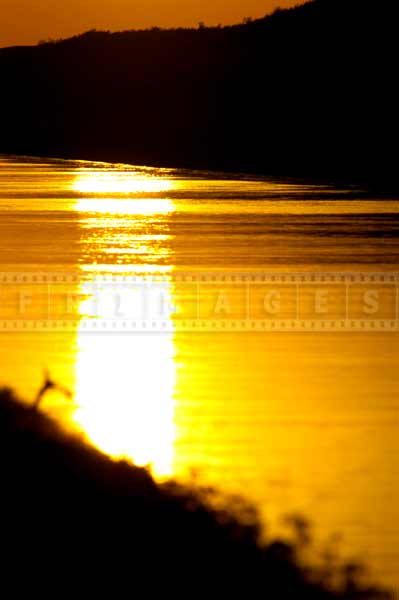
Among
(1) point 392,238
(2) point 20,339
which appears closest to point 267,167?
(1) point 392,238

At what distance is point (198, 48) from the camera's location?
124938 mm

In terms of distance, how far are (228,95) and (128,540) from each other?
318 feet

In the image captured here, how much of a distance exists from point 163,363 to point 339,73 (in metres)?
79.5

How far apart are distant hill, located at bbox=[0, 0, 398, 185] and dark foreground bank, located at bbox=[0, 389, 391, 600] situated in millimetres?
43489

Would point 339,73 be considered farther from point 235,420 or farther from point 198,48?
point 235,420

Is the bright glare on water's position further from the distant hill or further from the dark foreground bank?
the distant hill

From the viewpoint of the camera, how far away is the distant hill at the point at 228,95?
73.8m

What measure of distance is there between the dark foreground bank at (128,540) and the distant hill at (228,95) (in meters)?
43.5
